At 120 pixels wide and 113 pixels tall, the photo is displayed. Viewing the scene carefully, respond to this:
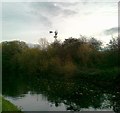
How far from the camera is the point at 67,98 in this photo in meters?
37.2

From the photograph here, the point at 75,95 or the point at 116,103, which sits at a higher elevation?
the point at 75,95

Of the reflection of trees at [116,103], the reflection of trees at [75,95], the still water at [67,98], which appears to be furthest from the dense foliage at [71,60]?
the reflection of trees at [116,103]

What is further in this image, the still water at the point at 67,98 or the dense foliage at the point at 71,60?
the dense foliage at the point at 71,60

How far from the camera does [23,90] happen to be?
153ft

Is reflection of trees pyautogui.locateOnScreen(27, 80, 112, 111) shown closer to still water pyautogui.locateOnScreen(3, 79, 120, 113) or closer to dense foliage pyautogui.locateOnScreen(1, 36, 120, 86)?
still water pyautogui.locateOnScreen(3, 79, 120, 113)

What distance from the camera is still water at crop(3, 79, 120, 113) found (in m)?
31.5

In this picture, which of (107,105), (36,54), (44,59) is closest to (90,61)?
(44,59)

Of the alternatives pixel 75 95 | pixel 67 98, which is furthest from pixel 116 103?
pixel 75 95

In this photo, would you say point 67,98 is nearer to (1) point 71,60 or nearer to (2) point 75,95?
(2) point 75,95

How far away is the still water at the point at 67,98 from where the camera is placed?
31520 millimetres

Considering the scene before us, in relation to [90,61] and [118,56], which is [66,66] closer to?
[90,61]

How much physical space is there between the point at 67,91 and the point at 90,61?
21371 mm

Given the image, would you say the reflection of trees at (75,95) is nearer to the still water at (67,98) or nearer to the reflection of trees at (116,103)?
the still water at (67,98)

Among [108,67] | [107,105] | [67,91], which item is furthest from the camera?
[108,67]
